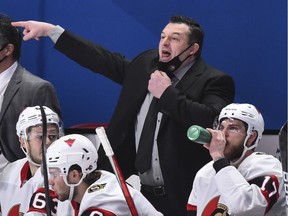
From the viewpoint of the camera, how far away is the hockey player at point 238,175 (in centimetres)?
385

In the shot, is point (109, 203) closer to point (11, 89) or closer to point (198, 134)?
point (198, 134)

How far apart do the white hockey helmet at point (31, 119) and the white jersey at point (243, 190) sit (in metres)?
0.91

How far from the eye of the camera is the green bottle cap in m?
3.79

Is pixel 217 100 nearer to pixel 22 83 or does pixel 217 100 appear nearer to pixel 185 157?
pixel 185 157

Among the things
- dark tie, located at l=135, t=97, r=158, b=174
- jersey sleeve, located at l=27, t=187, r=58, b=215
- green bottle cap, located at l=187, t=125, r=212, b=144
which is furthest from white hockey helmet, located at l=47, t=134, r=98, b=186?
green bottle cap, located at l=187, t=125, r=212, b=144

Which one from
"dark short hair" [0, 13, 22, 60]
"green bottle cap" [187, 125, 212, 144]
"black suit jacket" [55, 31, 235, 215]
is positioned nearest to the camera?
"green bottle cap" [187, 125, 212, 144]

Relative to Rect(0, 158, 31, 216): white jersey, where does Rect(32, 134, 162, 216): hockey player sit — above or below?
above

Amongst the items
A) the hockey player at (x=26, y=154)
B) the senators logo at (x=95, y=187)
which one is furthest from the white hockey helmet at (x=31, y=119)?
the senators logo at (x=95, y=187)

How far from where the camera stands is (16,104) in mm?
4938

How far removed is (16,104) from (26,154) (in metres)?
0.38

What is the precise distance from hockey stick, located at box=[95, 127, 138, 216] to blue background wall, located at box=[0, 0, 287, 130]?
1720 millimetres

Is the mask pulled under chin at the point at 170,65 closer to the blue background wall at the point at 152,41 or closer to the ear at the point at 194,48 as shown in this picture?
the ear at the point at 194,48

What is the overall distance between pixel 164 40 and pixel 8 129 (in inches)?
39.2

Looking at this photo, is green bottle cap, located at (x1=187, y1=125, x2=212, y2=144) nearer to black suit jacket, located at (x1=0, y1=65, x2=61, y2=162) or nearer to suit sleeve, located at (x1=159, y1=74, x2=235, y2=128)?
suit sleeve, located at (x1=159, y1=74, x2=235, y2=128)
